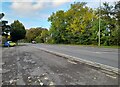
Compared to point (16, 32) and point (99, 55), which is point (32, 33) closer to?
point (16, 32)

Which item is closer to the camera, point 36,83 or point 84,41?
point 36,83

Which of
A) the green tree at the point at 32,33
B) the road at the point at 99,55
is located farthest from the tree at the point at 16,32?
the road at the point at 99,55

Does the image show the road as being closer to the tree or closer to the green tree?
the tree

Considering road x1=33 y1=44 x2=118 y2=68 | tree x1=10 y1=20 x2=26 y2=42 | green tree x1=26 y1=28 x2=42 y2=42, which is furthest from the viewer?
green tree x1=26 y1=28 x2=42 y2=42

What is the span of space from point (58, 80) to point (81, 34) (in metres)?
58.7

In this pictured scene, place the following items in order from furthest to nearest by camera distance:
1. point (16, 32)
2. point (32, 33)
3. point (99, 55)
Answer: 1. point (32, 33)
2. point (16, 32)
3. point (99, 55)

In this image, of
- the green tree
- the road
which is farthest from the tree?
the road

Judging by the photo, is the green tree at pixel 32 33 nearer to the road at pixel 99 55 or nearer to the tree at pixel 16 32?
the tree at pixel 16 32

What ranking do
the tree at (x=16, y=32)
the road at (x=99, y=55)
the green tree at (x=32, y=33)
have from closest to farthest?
the road at (x=99, y=55), the tree at (x=16, y=32), the green tree at (x=32, y=33)

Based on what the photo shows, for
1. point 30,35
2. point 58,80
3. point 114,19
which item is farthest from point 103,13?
point 30,35

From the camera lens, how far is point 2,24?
78.8m

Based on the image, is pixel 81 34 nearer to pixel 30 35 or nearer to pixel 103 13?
pixel 103 13

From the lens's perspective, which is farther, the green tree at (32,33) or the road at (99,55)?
the green tree at (32,33)

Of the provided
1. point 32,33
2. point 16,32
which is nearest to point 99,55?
point 16,32
